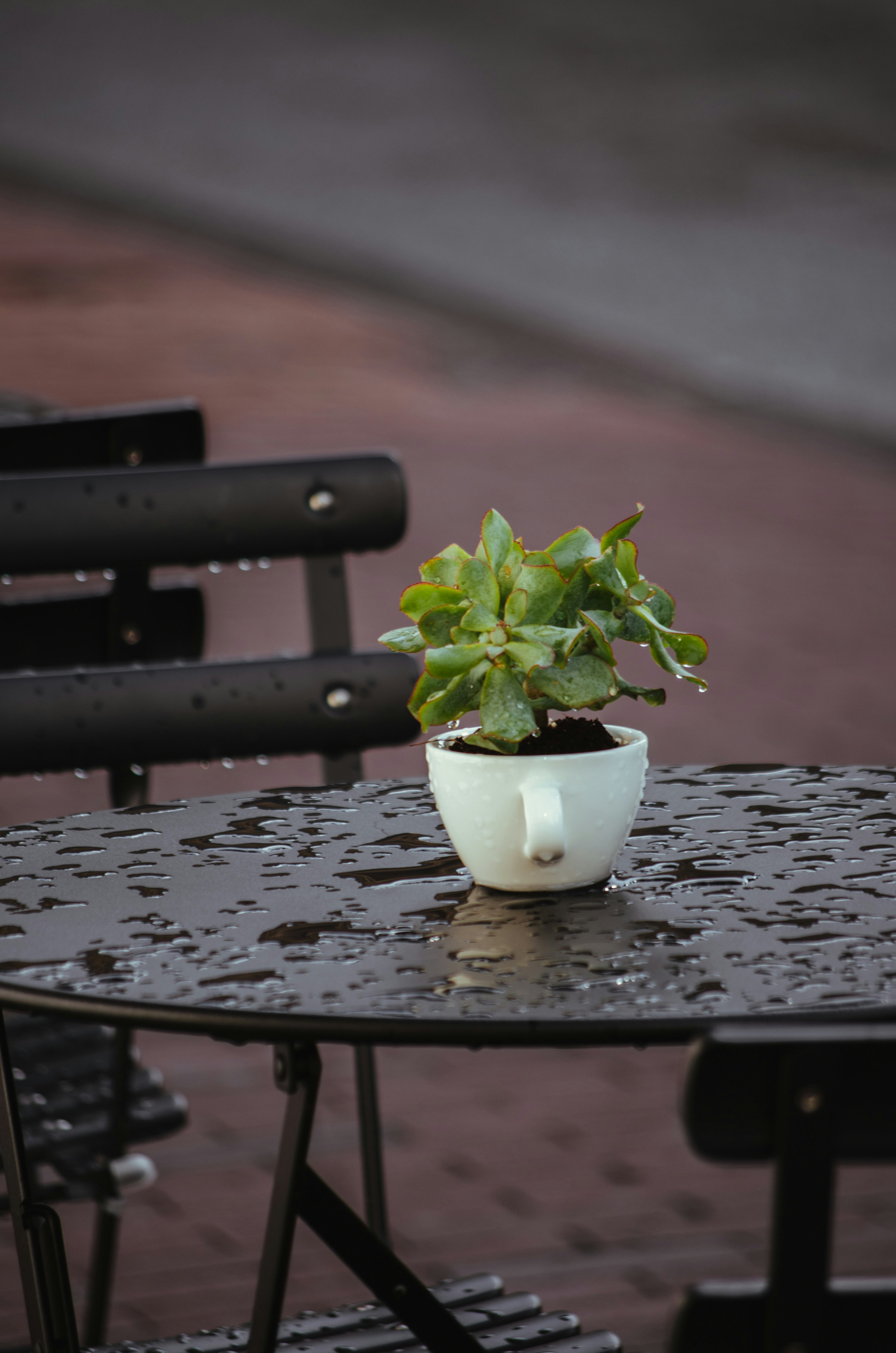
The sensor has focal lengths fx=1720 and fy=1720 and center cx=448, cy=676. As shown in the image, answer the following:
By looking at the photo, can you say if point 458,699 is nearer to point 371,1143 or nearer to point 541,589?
point 541,589

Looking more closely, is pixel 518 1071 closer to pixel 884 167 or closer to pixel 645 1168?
pixel 645 1168

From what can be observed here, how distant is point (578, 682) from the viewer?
3.58 feet

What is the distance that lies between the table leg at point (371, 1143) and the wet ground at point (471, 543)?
1.74 feet

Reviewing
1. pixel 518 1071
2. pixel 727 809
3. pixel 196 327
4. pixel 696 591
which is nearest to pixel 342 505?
pixel 727 809

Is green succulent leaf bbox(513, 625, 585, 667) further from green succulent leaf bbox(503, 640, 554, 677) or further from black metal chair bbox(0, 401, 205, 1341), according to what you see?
black metal chair bbox(0, 401, 205, 1341)

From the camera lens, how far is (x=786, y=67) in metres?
9.66

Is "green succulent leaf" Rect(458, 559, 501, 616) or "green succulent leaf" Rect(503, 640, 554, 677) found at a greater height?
"green succulent leaf" Rect(458, 559, 501, 616)

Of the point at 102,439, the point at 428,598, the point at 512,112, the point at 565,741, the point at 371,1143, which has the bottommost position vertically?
the point at 371,1143

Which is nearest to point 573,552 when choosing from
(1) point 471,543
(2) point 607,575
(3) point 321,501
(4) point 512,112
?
(2) point 607,575

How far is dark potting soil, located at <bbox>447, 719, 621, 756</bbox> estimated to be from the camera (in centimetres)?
113

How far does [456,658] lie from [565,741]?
0.38 ft

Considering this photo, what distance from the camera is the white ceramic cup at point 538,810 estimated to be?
3.57 ft

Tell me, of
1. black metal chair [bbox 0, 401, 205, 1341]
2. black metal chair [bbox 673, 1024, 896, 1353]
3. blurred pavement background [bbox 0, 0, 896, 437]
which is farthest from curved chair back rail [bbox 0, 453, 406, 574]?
blurred pavement background [bbox 0, 0, 896, 437]

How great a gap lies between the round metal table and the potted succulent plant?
45 mm
